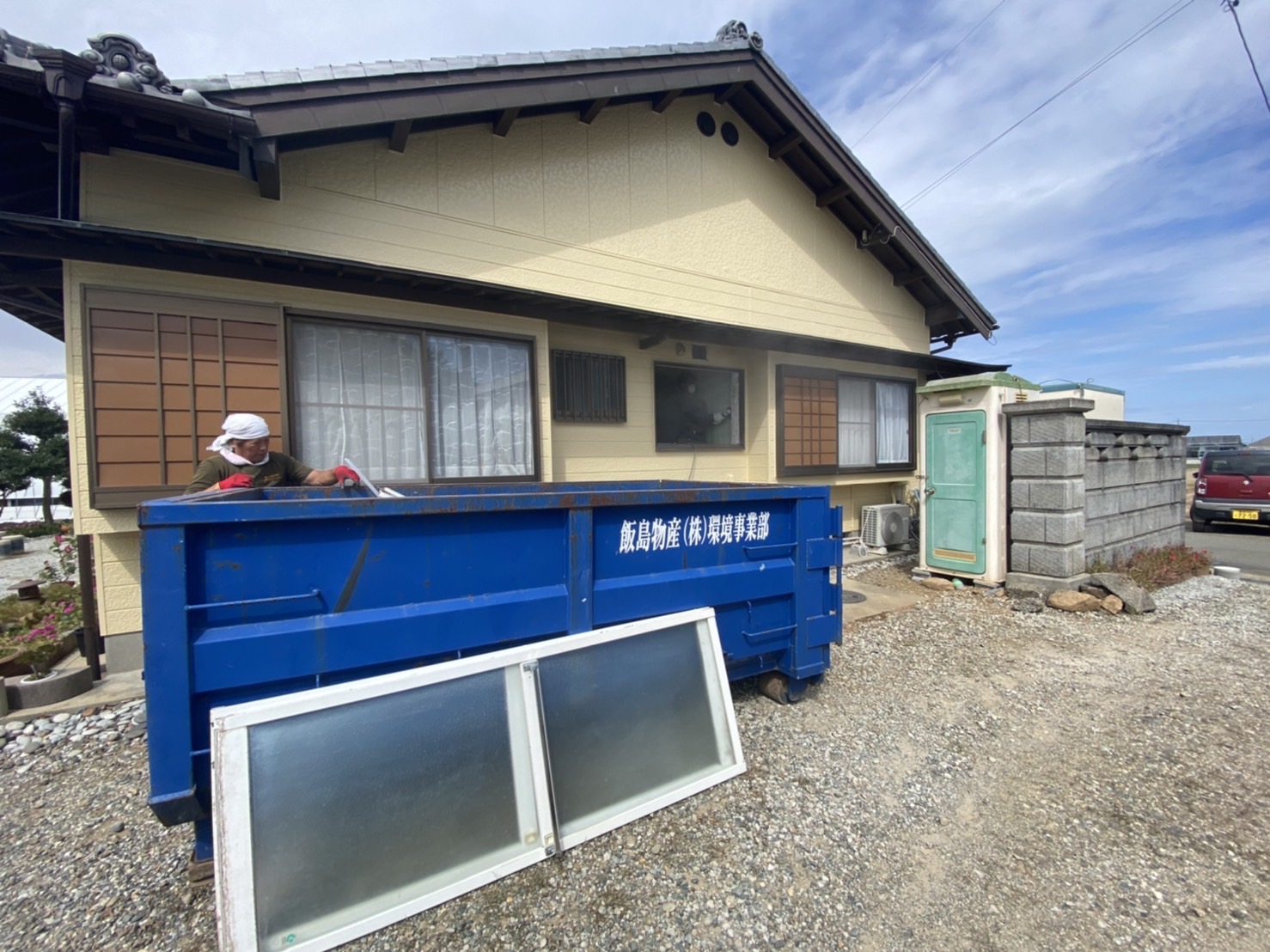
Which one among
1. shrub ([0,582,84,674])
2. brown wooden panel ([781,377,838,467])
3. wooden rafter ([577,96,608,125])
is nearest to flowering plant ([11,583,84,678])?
shrub ([0,582,84,674])

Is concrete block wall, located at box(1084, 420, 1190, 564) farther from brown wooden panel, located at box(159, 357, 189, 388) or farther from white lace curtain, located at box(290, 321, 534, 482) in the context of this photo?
brown wooden panel, located at box(159, 357, 189, 388)

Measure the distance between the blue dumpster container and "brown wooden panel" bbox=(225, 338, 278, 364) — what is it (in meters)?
1.91

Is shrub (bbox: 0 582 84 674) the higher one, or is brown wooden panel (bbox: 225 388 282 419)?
brown wooden panel (bbox: 225 388 282 419)

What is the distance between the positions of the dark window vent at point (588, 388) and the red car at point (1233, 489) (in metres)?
13.9

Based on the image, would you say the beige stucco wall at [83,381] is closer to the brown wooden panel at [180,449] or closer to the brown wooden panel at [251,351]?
the brown wooden panel at [251,351]

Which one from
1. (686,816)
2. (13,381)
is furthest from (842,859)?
(13,381)

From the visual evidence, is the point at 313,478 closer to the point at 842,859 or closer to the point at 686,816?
the point at 686,816

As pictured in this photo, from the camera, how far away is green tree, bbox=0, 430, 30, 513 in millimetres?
12945

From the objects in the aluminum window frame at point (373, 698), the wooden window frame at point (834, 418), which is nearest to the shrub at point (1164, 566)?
the wooden window frame at point (834, 418)

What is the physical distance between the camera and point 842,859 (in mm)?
2158

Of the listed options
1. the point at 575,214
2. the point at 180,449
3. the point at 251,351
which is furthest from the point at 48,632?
the point at 575,214

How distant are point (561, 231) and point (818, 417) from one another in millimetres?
4365

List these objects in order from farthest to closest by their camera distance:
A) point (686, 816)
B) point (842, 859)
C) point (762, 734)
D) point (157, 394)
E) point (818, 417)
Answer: point (818, 417) < point (157, 394) < point (762, 734) < point (686, 816) < point (842, 859)

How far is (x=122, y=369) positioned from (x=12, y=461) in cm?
1468
